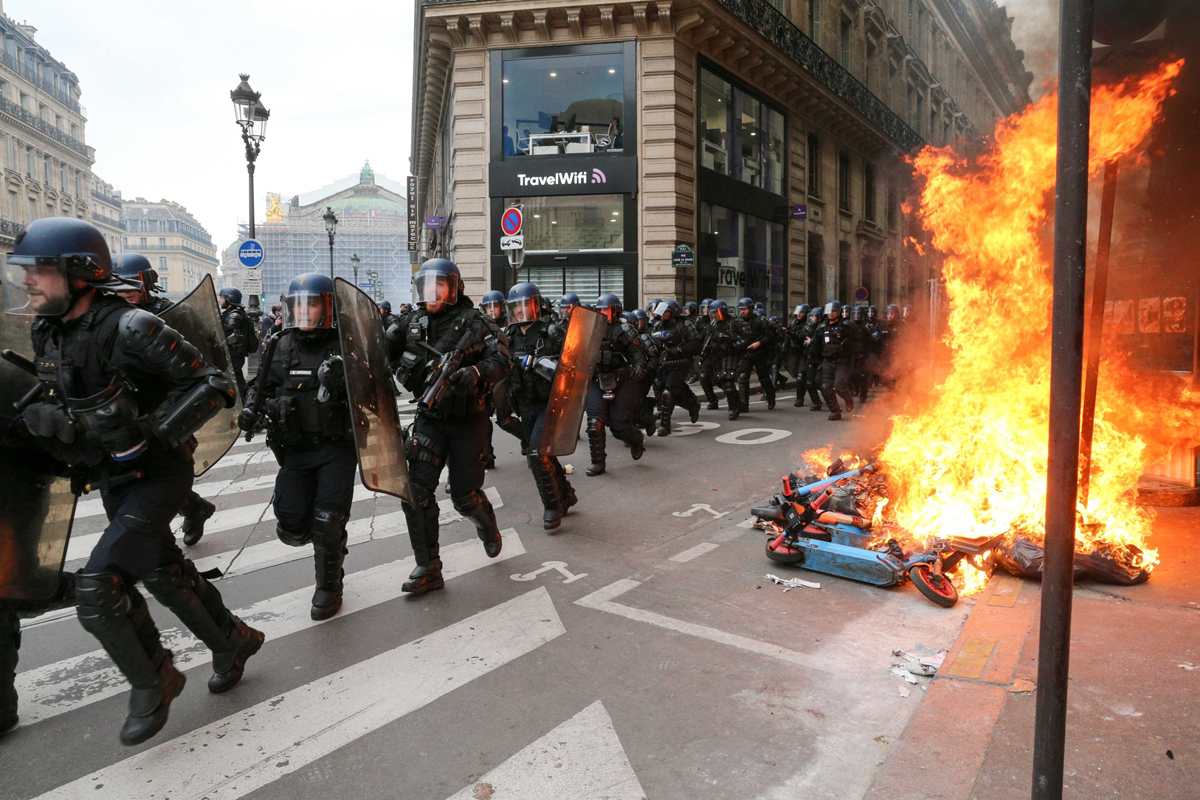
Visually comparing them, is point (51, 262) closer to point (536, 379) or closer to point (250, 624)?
point (250, 624)

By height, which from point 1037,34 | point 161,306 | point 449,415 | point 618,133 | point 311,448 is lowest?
point 311,448

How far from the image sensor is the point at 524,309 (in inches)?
272

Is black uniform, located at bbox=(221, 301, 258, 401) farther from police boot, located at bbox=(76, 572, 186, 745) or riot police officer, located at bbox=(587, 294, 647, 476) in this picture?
police boot, located at bbox=(76, 572, 186, 745)

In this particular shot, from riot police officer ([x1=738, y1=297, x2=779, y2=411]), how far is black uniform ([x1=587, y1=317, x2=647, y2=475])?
14.8 feet

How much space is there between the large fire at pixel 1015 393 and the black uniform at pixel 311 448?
3.50 metres

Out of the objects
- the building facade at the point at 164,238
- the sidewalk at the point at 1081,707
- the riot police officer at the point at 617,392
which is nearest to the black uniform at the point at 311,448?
the sidewalk at the point at 1081,707

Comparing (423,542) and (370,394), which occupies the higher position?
(370,394)

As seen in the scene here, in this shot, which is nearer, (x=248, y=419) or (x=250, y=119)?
(x=248, y=419)

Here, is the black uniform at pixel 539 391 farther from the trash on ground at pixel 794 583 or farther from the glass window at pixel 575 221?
the glass window at pixel 575 221

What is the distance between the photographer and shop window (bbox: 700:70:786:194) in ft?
66.7

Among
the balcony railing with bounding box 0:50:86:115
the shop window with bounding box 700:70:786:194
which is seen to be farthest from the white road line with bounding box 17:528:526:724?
the balcony railing with bounding box 0:50:86:115

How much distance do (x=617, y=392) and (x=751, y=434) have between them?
3.06 metres

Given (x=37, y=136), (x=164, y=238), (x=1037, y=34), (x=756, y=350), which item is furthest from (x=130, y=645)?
(x=164, y=238)

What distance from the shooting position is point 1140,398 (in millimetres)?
5855
